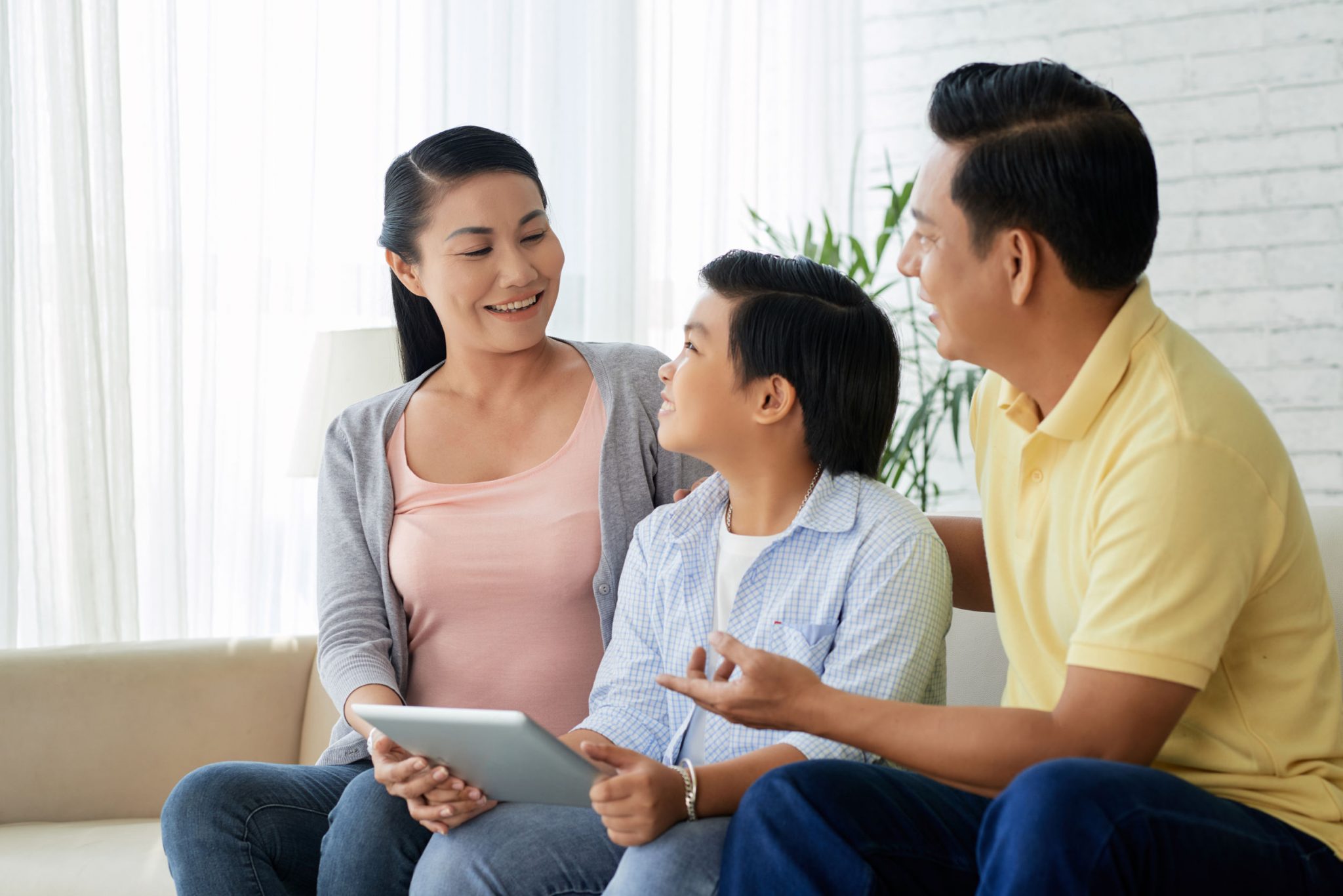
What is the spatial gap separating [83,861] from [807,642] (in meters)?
1.05

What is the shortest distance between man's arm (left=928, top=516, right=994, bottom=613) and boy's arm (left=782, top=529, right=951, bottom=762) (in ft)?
0.42

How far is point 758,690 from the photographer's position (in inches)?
41.7

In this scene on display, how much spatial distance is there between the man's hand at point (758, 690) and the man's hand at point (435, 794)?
330 mm

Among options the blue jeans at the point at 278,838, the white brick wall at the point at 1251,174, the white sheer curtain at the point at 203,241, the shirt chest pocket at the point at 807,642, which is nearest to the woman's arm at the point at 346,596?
the blue jeans at the point at 278,838

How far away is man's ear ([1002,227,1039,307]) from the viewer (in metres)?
1.13

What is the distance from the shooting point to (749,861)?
1066 millimetres

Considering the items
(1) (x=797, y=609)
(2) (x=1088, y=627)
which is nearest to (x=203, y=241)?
(1) (x=797, y=609)

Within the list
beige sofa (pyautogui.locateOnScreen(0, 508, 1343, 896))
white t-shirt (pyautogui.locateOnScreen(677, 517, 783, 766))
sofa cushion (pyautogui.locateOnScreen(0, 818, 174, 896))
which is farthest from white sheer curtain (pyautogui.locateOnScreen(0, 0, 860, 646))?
white t-shirt (pyautogui.locateOnScreen(677, 517, 783, 766))

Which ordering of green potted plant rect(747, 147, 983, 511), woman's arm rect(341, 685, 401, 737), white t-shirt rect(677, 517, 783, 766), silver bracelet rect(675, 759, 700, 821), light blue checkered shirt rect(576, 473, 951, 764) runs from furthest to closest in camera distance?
green potted plant rect(747, 147, 983, 511) → woman's arm rect(341, 685, 401, 737) → white t-shirt rect(677, 517, 783, 766) → light blue checkered shirt rect(576, 473, 951, 764) → silver bracelet rect(675, 759, 700, 821)

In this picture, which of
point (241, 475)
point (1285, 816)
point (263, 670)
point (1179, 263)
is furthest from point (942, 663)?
point (1179, 263)

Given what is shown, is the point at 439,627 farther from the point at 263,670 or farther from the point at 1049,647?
the point at 1049,647

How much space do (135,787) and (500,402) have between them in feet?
2.86

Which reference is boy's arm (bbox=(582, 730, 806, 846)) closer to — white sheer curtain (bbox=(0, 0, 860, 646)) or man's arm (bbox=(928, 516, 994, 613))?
man's arm (bbox=(928, 516, 994, 613))

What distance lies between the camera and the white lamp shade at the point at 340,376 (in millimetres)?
2244
